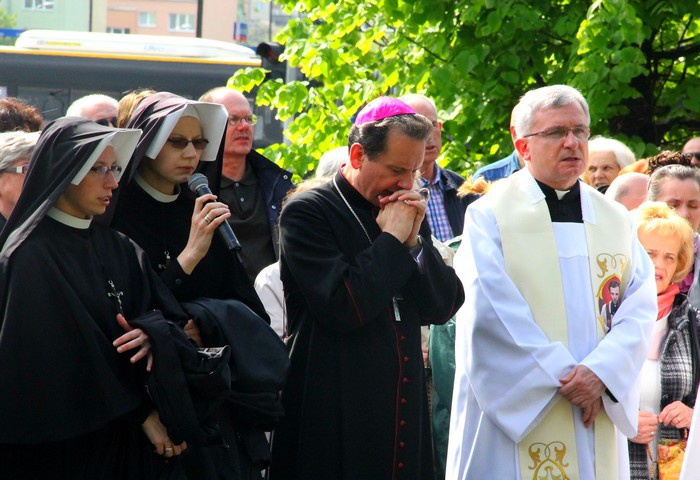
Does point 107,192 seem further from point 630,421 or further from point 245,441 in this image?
point 630,421

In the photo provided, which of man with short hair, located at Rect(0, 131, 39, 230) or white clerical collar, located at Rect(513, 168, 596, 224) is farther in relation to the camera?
white clerical collar, located at Rect(513, 168, 596, 224)

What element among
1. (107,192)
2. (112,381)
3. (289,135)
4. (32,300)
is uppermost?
(107,192)

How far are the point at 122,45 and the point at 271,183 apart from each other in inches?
395

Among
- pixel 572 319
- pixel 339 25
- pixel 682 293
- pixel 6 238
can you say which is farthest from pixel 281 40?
pixel 6 238

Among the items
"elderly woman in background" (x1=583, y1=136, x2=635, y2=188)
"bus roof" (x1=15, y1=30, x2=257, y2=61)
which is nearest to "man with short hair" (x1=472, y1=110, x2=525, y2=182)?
"elderly woman in background" (x1=583, y1=136, x2=635, y2=188)

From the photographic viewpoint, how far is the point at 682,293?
21.0 ft

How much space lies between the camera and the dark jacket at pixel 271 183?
682 cm

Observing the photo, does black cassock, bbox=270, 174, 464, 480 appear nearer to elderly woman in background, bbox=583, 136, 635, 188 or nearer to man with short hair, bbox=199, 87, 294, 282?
man with short hair, bbox=199, 87, 294, 282

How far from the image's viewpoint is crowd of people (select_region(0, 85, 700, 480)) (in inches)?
168

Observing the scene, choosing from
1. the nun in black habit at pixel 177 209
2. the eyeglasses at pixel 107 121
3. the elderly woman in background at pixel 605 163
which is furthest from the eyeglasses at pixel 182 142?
the elderly woman in background at pixel 605 163

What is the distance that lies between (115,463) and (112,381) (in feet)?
1.15

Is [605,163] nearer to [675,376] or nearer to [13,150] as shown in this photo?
[675,376]

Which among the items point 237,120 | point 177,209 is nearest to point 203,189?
point 177,209

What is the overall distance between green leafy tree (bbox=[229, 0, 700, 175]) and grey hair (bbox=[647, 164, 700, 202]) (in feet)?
7.17
